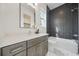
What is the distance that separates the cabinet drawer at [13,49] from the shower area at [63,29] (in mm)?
1071

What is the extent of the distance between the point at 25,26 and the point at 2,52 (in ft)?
3.45

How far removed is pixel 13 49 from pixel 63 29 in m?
1.49

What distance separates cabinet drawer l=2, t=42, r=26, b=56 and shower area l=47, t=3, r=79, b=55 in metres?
1.07

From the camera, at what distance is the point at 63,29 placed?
2.04 m

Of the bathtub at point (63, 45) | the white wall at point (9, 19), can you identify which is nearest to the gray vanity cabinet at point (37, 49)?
the bathtub at point (63, 45)

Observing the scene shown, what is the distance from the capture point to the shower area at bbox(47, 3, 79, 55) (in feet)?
6.47

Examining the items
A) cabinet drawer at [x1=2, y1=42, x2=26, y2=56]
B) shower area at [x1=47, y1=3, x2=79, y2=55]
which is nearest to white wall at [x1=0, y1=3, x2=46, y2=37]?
cabinet drawer at [x1=2, y1=42, x2=26, y2=56]

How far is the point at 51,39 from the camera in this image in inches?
80.3

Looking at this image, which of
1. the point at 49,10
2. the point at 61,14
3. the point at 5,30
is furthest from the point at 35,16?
the point at 5,30

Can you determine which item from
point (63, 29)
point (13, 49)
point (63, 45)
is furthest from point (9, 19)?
point (63, 45)

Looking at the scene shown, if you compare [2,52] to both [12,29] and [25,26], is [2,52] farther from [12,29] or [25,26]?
[25,26]

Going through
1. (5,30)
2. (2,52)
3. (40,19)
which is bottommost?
(2,52)

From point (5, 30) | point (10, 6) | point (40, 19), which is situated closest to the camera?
point (5, 30)

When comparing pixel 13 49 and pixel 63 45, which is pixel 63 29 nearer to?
pixel 63 45
